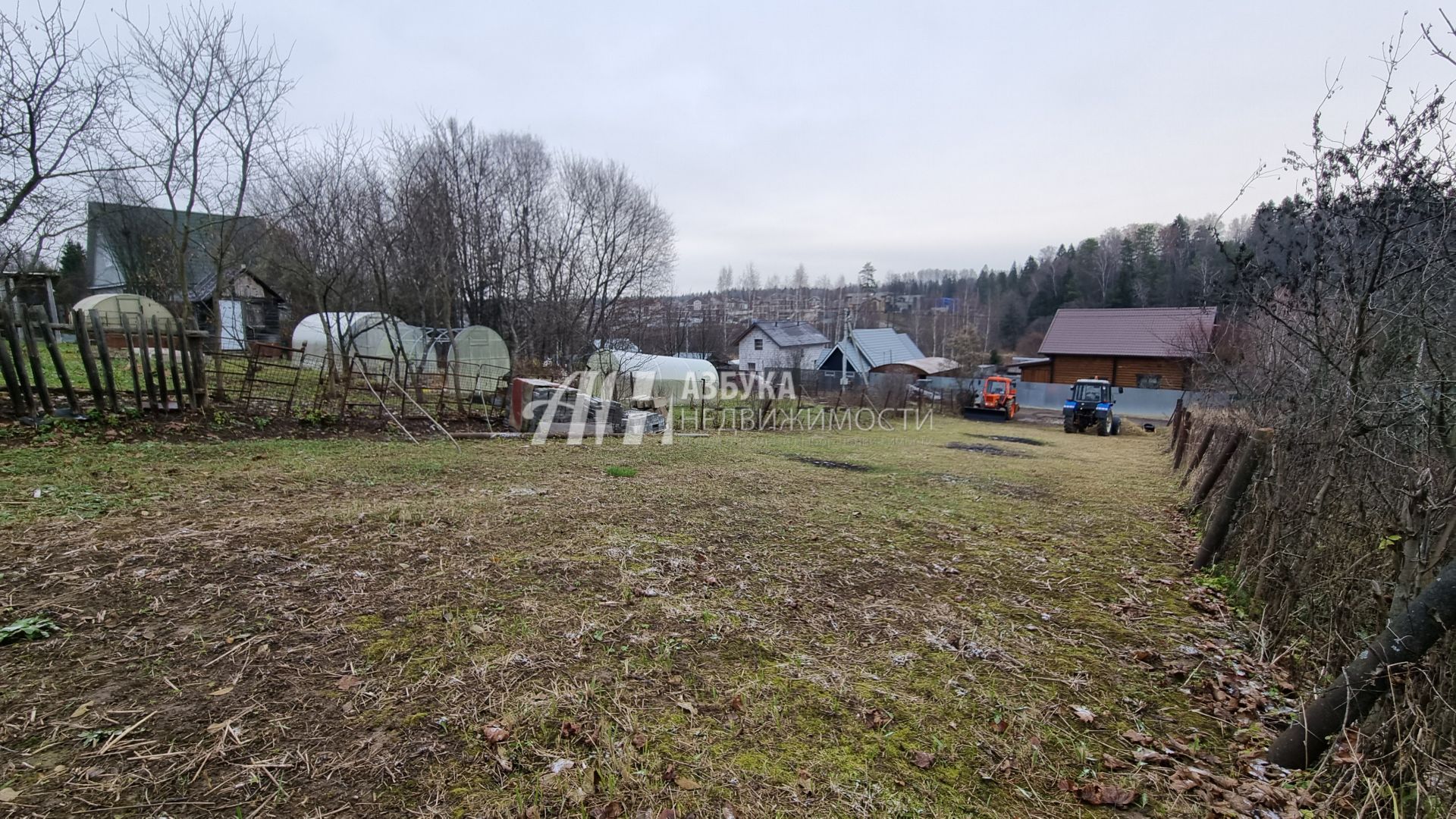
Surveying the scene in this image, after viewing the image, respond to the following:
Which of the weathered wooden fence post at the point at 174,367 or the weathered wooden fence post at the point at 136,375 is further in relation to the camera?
the weathered wooden fence post at the point at 174,367

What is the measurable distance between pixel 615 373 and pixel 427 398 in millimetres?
5669

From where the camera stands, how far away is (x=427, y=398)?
504 inches

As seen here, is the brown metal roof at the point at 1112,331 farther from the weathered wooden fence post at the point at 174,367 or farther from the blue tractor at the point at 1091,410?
the weathered wooden fence post at the point at 174,367

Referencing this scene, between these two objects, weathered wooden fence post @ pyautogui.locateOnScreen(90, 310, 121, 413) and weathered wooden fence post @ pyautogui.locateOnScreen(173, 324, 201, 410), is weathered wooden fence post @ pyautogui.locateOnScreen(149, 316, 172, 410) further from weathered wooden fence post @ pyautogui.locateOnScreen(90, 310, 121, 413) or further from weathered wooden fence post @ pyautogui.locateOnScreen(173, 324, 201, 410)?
weathered wooden fence post @ pyautogui.locateOnScreen(90, 310, 121, 413)

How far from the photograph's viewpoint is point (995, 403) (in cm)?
2531

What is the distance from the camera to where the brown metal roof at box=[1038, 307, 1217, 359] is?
3051 centimetres

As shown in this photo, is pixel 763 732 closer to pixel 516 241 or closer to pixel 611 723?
pixel 611 723

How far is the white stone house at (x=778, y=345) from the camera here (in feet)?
136

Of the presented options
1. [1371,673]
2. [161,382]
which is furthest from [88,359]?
[1371,673]

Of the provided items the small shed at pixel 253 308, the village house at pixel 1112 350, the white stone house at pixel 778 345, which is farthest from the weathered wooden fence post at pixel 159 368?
the village house at pixel 1112 350

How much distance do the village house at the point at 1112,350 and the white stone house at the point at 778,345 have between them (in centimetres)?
1418

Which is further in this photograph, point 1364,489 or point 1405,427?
point 1364,489

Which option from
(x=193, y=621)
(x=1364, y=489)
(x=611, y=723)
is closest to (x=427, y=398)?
(x=193, y=621)

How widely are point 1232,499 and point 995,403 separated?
2203 cm
